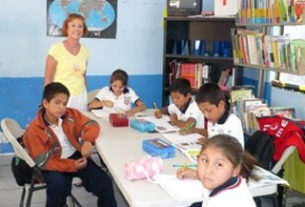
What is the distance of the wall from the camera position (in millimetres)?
4074

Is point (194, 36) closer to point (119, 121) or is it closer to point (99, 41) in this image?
point (99, 41)

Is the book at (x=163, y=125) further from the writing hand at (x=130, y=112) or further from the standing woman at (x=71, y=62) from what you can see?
the standing woman at (x=71, y=62)

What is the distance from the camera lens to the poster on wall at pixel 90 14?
4156 millimetres

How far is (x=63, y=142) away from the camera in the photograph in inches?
101

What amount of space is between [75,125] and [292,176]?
5.67ft

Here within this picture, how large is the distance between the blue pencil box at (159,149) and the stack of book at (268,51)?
1333mm

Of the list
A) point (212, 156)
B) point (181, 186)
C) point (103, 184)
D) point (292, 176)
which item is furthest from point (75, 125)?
point (292, 176)

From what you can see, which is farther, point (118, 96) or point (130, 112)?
point (118, 96)

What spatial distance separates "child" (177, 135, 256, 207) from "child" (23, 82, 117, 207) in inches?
41.8

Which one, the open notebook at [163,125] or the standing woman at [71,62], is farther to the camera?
the standing woman at [71,62]

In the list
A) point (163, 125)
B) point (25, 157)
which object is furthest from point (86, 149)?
point (163, 125)

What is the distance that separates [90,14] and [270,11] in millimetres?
1941

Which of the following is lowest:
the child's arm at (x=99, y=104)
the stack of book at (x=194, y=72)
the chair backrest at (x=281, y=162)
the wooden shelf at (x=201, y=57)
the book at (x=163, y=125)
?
the chair backrest at (x=281, y=162)

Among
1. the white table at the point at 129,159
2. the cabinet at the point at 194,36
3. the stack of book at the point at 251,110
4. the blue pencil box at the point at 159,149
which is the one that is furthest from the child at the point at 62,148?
the cabinet at the point at 194,36
